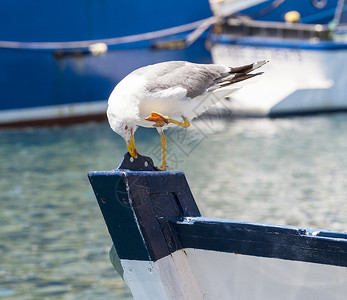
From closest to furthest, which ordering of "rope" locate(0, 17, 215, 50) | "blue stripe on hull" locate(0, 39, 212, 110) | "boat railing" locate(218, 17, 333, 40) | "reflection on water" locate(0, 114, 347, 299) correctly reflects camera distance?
"reflection on water" locate(0, 114, 347, 299) < "blue stripe on hull" locate(0, 39, 212, 110) < "rope" locate(0, 17, 215, 50) < "boat railing" locate(218, 17, 333, 40)

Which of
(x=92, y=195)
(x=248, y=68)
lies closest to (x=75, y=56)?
(x=92, y=195)

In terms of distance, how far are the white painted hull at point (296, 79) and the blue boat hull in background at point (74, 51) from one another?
1670 mm

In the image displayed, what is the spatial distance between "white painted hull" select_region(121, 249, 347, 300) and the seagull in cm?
58

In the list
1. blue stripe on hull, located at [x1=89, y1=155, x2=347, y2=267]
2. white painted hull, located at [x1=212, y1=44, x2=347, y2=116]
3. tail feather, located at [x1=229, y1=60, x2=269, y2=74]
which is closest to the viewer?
blue stripe on hull, located at [x1=89, y1=155, x2=347, y2=267]

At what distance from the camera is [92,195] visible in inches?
511

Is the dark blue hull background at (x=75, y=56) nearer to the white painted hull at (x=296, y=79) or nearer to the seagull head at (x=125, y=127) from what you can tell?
the white painted hull at (x=296, y=79)

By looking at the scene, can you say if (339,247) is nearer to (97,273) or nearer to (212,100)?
(212,100)

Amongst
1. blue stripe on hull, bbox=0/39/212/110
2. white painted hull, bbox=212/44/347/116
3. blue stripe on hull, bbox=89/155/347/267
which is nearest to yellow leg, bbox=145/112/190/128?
blue stripe on hull, bbox=89/155/347/267

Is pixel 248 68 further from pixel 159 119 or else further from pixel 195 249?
pixel 195 249

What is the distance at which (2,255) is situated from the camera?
9.71 m

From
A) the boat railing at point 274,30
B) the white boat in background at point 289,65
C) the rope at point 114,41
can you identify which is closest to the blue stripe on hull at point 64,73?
the rope at point 114,41

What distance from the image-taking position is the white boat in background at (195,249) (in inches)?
150

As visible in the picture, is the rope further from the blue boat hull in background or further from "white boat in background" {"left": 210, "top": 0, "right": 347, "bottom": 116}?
"white boat in background" {"left": 210, "top": 0, "right": 347, "bottom": 116}

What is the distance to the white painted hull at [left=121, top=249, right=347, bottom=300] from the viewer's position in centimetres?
386
